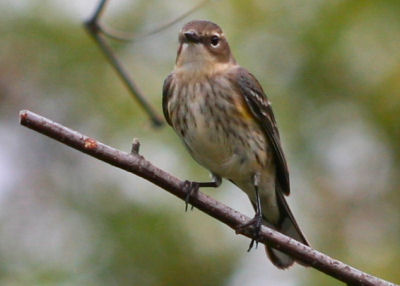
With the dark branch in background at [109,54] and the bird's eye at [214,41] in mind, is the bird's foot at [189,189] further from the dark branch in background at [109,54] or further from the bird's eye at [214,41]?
the bird's eye at [214,41]

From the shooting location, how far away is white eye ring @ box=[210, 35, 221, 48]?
5.07 meters

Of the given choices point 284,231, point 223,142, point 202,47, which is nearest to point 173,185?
point 223,142

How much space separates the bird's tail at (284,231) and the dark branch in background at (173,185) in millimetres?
746

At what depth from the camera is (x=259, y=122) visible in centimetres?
523

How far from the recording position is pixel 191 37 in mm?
4953

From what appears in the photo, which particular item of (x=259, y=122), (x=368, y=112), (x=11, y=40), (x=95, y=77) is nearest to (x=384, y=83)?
(x=368, y=112)

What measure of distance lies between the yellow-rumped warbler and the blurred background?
0.45 metres

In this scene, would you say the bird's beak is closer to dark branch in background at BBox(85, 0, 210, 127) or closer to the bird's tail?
dark branch in background at BBox(85, 0, 210, 127)

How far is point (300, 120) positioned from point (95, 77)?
1.43 m

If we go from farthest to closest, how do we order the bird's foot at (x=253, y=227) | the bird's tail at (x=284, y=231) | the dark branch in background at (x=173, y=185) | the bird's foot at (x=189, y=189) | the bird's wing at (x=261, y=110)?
the bird's wing at (x=261, y=110), the bird's tail at (x=284, y=231), the bird's foot at (x=253, y=227), the bird's foot at (x=189, y=189), the dark branch in background at (x=173, y=185)

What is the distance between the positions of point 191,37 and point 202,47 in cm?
18

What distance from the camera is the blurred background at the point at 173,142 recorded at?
5.57 m

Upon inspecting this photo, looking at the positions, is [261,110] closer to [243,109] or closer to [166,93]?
[243,109]

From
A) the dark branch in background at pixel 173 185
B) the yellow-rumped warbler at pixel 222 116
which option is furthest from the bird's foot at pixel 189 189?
the yellow-rumped warbler at pixel 222 116
